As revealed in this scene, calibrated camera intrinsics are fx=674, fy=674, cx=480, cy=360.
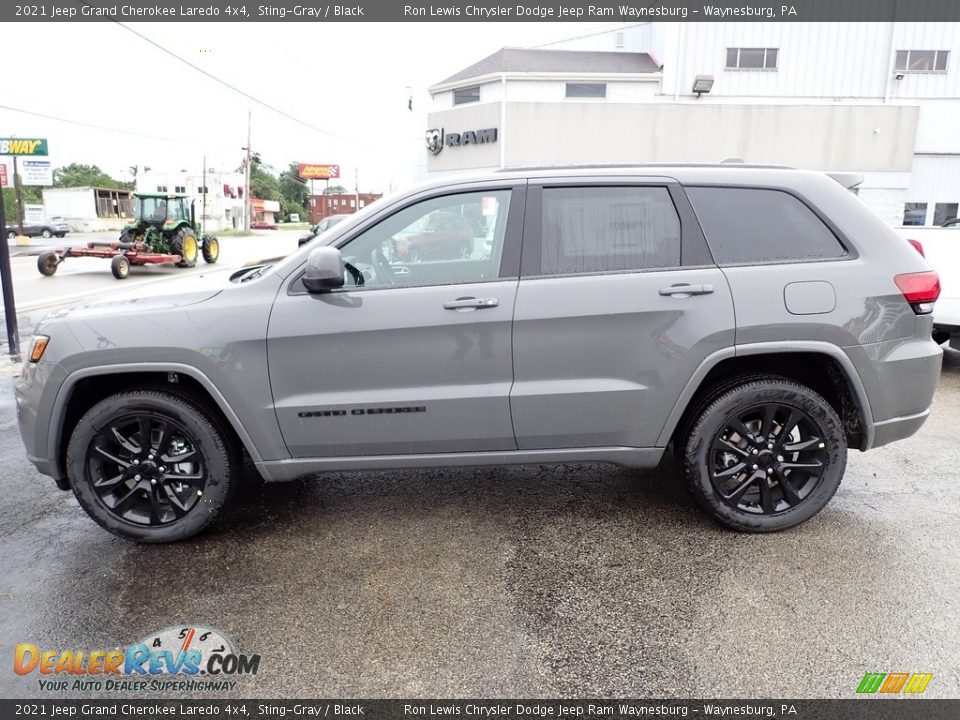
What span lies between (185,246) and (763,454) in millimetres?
20213

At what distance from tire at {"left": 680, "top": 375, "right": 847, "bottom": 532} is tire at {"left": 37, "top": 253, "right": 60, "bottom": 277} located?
19.1m

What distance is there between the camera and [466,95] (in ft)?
99.7

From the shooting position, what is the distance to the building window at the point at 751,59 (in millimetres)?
24219

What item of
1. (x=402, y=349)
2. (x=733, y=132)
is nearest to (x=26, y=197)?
(x=733, y=132)

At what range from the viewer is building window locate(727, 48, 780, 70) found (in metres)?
24.2

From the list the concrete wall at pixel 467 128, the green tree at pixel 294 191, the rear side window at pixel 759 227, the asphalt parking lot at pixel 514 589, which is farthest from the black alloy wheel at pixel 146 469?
the green tree at pixel 294 191

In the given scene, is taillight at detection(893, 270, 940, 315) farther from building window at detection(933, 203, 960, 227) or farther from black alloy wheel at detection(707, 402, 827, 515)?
building window at detection(933, 203, 960, 227)

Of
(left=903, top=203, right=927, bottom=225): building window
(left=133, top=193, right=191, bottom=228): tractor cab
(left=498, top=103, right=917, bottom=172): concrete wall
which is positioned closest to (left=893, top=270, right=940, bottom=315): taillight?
(left=498, top=103, right=917, bottom=172): concrete wall

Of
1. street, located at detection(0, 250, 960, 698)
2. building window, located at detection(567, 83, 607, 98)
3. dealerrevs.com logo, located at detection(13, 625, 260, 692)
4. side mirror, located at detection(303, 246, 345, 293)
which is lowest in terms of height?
dealerrevs.com logo, located at detection(13, 625, 260, 692)

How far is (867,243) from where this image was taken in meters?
3.49

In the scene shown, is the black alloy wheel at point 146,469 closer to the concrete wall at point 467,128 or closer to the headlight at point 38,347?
the headlight at point 38,347

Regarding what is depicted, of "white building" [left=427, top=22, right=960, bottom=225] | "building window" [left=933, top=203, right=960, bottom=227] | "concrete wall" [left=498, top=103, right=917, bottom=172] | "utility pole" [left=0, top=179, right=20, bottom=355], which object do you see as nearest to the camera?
"utility pole" [left=0, top=179, right=20, bottom=355]

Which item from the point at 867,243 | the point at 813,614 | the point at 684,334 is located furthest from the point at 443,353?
the point at 867,243
